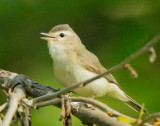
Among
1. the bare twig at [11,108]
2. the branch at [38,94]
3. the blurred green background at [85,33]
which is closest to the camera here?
the bare twig at [11,108]

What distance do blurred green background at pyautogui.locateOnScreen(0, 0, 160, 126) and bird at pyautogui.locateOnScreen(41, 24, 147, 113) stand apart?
0.22 feet

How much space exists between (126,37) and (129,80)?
349 mm

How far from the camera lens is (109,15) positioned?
3607 mm

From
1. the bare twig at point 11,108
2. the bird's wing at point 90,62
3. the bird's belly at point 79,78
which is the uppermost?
the bird's wing at point 90,62

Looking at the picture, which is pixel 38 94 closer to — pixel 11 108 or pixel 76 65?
pixel 76 65

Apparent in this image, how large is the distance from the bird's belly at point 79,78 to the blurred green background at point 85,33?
0.25 ft

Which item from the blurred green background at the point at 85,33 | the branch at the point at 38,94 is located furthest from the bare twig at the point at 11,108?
the blurred green background at the point at 85,33

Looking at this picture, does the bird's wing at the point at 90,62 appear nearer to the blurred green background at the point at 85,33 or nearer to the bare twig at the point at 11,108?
the blurred green background at the point at 85,33

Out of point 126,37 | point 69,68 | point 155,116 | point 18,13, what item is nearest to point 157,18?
point 126,37

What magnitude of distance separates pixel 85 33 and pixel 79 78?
65 cm

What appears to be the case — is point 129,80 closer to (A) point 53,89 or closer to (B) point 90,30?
(A) point 53,89

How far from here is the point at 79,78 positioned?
3451 millimetres

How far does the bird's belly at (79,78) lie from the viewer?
3457 mm

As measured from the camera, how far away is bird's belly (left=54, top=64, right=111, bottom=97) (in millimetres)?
3457
